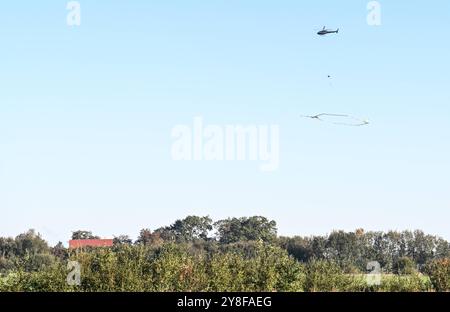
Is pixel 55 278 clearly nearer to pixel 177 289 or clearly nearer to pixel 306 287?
pixel 177 289

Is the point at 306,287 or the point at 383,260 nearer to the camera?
the point at 306,287

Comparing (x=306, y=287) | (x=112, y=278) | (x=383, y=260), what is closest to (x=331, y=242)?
(x=383, y=260)
